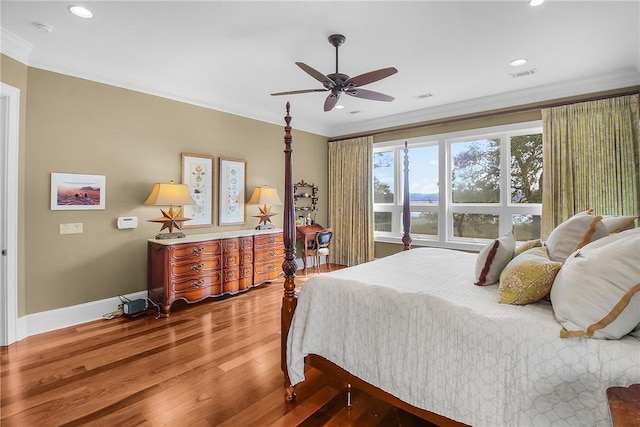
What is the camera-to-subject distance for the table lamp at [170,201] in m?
3.58

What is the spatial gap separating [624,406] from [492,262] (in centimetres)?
125

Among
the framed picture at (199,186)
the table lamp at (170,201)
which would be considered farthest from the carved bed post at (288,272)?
the framed picture at (199,186)

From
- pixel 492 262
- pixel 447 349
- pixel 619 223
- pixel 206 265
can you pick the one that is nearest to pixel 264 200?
pixel 206 265

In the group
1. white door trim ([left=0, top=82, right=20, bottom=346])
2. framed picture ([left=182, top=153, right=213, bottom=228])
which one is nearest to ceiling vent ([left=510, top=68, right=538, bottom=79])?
framed picture ([left=182, top=153, right=213, bottom=228])

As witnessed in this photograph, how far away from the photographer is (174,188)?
3680 millimetres

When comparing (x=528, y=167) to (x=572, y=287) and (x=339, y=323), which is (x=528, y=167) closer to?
(x=572, y=287)

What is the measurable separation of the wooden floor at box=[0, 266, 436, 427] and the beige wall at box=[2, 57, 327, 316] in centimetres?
54

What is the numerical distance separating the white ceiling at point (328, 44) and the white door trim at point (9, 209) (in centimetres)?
50

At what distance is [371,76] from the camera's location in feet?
8.57

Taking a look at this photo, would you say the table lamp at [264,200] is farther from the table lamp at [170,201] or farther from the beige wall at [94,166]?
the table lamp at [170,201]

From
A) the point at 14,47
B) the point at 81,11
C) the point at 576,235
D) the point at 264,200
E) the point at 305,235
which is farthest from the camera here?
the point at 305,235

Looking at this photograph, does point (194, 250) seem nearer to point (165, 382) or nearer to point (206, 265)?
point (206, 265)

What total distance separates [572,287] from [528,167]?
3.66 metres

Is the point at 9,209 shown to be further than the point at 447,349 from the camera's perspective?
Yes
